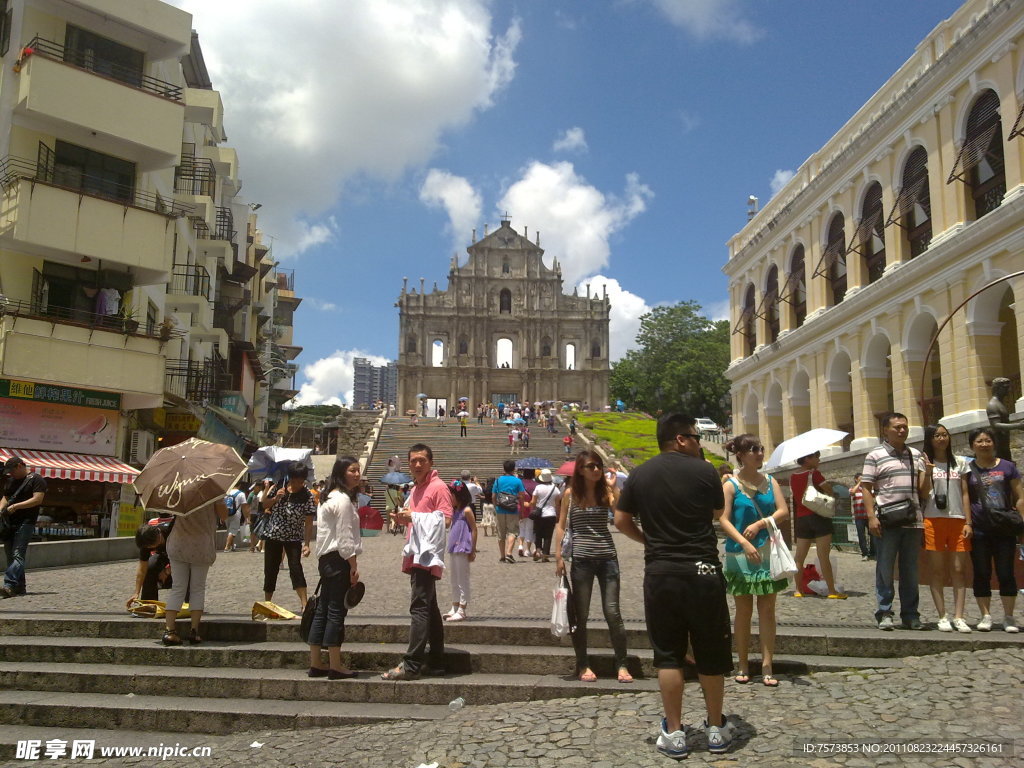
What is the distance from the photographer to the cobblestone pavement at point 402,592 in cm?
833

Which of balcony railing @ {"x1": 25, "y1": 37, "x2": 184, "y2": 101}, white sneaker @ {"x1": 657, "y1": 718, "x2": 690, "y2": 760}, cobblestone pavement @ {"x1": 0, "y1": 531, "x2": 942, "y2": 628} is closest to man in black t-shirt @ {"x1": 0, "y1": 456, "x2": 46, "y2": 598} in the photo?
cobblestone pavement @ {"x1": 0, "y1": 531, "x2": 942, "y2": 628}

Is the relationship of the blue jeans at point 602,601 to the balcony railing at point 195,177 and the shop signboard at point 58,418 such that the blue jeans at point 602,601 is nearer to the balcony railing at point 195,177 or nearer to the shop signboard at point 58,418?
the shop signboard at point 58,418

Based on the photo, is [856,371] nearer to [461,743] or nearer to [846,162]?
[846,162]

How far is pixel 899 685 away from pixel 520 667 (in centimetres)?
270

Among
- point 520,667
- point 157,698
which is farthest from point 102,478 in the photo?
point 520,667

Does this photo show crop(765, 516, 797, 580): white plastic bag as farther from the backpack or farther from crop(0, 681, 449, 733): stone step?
the backpack

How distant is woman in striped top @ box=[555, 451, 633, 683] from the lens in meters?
6.15

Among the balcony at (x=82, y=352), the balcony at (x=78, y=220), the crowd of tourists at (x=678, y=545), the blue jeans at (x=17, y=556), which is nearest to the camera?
the crowd of tourists at (x=678, y=545)

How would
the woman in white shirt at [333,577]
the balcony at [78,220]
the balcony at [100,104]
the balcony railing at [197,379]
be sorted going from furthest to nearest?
the balcony railing at [197,379] < the balcony at [100,104] < the balcony at [78,220] < the woman in white shirt at [333,577]

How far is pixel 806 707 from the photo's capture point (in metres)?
5.28

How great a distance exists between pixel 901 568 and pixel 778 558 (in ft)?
6.51

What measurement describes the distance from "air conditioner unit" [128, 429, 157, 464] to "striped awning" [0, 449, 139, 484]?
1.80 meters

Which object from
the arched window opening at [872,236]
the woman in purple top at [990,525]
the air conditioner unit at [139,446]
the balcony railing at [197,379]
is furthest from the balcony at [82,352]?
the arched window opening at [872,236]

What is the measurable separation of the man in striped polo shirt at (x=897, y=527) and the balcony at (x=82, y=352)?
53.2 feet
